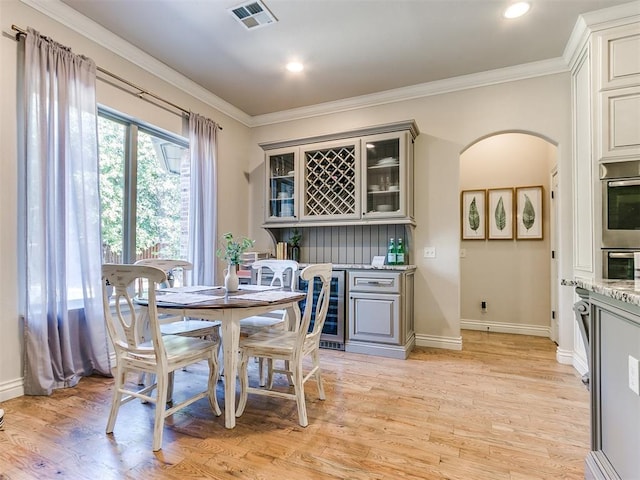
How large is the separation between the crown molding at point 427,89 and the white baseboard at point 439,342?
2.69 metres

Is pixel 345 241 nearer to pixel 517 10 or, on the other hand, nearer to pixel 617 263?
pixel 617 263

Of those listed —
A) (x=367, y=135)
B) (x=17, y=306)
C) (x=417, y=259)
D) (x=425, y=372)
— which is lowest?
(x=425, y=372)

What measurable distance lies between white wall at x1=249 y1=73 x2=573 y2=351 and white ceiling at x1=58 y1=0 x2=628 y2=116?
0.26 m

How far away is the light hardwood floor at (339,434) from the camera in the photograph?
1.63 m

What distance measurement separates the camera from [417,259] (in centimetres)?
383

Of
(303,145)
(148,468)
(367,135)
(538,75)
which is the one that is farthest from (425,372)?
(538,75)

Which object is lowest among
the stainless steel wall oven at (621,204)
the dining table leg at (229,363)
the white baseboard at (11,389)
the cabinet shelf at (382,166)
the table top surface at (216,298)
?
the white baseboard at (11,389)

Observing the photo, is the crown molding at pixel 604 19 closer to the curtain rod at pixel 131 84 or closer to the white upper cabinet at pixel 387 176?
the white upper cabinet at pixel 387 176

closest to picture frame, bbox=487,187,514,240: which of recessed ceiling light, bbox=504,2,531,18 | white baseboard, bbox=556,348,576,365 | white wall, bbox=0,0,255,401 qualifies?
white baseboard, bbox=556,348,576,365

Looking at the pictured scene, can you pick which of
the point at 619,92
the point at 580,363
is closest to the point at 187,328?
the point at 580,363

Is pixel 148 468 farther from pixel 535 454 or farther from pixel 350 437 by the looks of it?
pixel 535 454

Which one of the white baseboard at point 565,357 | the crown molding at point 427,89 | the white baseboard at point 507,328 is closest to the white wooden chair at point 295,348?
the white baseboard at point 565,357

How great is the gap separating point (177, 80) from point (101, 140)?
3.60 feet

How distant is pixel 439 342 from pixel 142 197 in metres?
3.46
